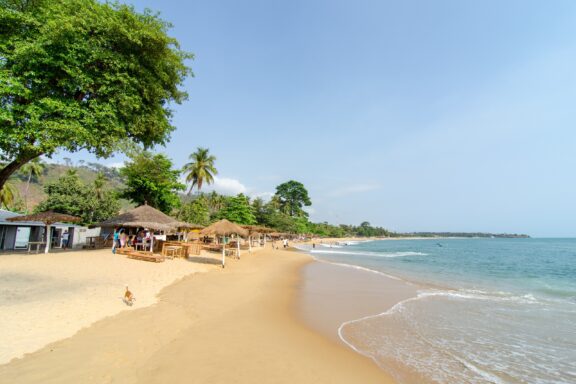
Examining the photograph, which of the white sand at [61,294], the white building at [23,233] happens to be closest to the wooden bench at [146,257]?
the white sand at [61,294]

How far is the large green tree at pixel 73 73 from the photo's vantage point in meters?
10.8

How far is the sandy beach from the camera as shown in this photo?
402 centimetres

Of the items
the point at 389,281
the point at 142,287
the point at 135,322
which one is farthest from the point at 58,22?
the point at 389,281

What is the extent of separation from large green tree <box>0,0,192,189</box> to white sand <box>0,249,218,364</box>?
16.6ft

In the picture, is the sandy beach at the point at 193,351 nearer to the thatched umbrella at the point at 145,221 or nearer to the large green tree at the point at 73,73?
the large green tree at the point at 73,73

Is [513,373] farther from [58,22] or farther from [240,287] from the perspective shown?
[58,22]

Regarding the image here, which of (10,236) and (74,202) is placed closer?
(10,236)

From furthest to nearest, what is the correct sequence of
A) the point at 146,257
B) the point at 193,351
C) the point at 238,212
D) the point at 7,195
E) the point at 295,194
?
1. the point at 295,194
2. the point at 238,212
3. the point at 7,195
4. the point at 146,257
5. the point at 193,351

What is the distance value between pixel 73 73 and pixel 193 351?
38.7ft

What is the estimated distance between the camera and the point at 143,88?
42.5 ft

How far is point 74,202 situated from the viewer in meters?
28.3

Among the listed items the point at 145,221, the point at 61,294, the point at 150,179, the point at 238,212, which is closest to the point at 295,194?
the point at 238,212

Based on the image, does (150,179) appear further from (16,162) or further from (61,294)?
(61,294)

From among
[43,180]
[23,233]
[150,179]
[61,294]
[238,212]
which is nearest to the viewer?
[61,294]
